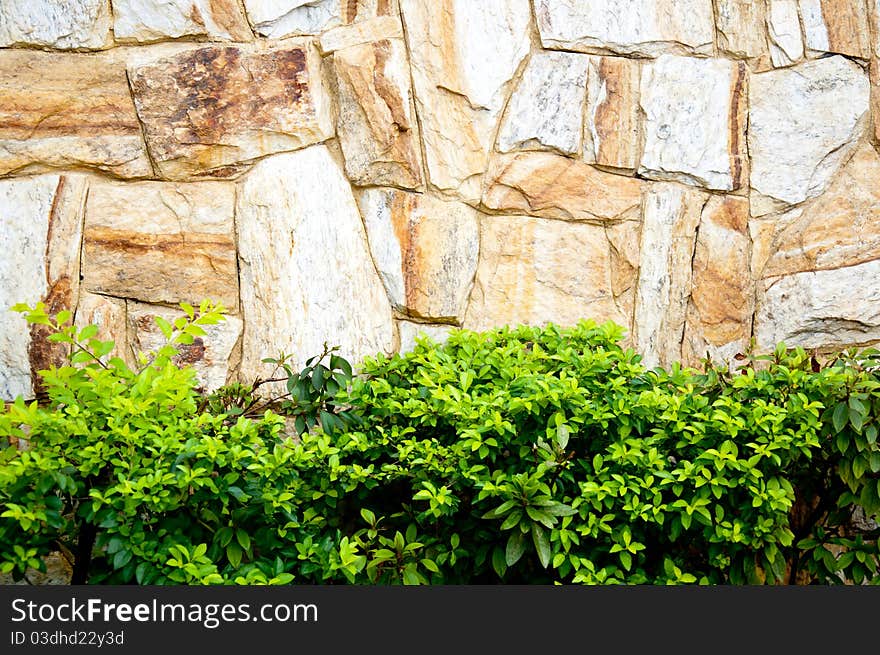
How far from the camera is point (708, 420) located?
2.51m

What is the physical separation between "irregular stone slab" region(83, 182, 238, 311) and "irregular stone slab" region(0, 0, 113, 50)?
426 mm

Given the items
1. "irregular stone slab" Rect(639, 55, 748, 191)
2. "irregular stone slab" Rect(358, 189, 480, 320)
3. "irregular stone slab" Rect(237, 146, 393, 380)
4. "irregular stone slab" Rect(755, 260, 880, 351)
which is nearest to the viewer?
"irregular stone slab" Rect(237, 146, 393, 380)

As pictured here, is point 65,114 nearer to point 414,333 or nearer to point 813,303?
point 414,333

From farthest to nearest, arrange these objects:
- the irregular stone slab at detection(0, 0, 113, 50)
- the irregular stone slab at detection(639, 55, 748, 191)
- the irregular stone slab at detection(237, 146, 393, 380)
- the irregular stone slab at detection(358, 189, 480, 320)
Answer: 1. the irregular stone slab at detection(639, 55, 748, 191)
2. the irregular stone slab at detection(358, 189, 480, 320)
3. the irregular stone slab at detection(237, 146, 393, 380)
4. the irregular stone slab at detection(0, 0, 113, 50)

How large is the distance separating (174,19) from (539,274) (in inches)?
54.3

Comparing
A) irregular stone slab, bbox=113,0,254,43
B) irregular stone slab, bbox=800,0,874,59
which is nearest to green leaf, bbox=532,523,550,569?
irregular stone slab, bbox=113,0,254,43

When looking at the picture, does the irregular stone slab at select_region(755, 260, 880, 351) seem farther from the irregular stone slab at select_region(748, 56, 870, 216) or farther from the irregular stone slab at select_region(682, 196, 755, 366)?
the irregular stone slab at select_region(748, 56, 870, 216)

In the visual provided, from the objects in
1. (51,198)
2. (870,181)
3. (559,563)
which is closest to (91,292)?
(51,198)

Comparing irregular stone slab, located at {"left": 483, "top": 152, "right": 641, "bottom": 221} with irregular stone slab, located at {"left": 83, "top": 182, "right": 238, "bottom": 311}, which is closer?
irregular stone slab, located at {"left": 83, "top": 182, "right": 238, "bottom": 311}

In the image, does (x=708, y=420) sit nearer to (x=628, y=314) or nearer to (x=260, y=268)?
(x=628, y=314)

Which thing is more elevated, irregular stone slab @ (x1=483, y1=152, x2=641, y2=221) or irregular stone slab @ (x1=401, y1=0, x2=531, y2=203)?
irregular stone slab @ (x1=401, y1=0, x2=531, y2=203)

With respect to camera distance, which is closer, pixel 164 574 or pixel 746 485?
pixel 164 574

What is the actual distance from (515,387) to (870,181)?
162 cm

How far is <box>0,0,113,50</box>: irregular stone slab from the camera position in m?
2.80
